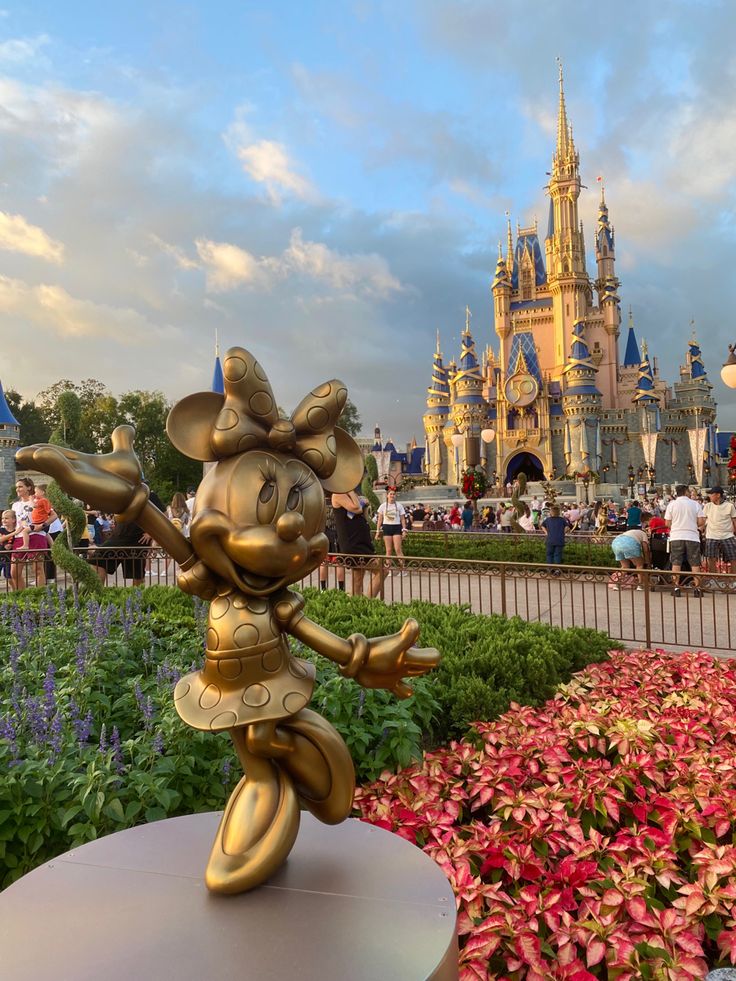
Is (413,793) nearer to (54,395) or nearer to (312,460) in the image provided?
(312,460)

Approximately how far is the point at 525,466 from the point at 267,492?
2372 inches

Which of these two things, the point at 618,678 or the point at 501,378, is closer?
the point at 618,678

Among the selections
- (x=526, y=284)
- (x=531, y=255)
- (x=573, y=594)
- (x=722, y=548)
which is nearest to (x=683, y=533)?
(x=722, y=548)

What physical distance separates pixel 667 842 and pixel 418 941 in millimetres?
2266

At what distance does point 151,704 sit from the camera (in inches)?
162

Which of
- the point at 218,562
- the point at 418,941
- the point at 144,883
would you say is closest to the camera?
the point at 418,941

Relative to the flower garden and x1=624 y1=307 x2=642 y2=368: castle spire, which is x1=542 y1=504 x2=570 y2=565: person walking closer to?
the flower garden

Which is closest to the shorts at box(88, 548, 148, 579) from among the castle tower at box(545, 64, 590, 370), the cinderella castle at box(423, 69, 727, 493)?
the cinderella castle at box(423, 69, 727, 493)

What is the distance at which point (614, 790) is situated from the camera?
355 cm

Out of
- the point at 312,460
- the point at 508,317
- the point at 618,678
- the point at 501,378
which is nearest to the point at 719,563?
the point at 618,678

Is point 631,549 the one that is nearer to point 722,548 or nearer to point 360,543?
point 722,548

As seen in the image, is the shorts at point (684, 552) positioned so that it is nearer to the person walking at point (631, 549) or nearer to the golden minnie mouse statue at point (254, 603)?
the person walking at point (631, 549)

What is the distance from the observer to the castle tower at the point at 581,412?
177 feet

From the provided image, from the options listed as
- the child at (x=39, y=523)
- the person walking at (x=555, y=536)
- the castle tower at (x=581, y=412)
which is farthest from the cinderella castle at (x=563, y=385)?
the child at (x=39, y=523)
